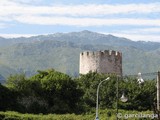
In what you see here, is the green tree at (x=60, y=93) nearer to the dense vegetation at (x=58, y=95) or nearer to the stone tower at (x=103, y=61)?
the dense vegetation at (x=58, y=95)

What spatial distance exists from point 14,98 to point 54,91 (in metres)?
5.39

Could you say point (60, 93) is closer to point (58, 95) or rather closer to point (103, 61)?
point (58, 95)

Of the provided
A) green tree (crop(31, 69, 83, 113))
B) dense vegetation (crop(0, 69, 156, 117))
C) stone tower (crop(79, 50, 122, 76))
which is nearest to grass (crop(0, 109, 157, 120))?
dense vegetation (crop(0, 69, 156, 117))

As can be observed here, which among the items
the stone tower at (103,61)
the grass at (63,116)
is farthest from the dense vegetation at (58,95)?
the grass at (63,116)

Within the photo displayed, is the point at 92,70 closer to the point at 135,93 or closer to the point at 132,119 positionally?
the point at 135,93

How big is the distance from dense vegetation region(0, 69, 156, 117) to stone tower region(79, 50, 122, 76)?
5.85 feet

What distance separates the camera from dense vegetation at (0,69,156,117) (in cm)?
5447

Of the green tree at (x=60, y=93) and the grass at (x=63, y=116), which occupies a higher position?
the green tree at (x=60, y=93)

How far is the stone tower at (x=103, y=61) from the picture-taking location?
2697 inches

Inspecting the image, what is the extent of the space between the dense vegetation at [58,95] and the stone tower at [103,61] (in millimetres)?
1784

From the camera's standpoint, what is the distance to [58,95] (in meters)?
57.0

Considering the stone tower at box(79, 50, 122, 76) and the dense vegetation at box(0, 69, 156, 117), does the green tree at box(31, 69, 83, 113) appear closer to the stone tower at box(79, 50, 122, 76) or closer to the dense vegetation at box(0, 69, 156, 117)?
the dense vegetation at box(0, 69, 156, 117)

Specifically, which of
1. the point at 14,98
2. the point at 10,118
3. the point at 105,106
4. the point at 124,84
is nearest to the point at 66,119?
the point at 10,118

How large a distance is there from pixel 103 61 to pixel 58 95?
44.4 ft
